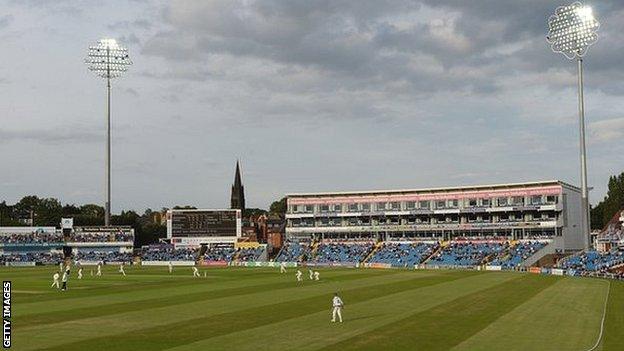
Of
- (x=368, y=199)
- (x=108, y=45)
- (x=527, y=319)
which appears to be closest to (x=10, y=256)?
(x=108, y=45)

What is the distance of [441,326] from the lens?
3064 cm

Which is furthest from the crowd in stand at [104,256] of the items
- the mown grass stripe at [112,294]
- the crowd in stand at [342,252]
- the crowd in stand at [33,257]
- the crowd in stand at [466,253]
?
the mown grass stripe at [112,294]

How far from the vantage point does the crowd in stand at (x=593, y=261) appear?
238ft

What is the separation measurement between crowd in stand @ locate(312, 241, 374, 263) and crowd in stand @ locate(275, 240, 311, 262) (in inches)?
82.4

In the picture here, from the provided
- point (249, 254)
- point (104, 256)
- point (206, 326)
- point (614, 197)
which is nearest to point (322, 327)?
point (206, 326)

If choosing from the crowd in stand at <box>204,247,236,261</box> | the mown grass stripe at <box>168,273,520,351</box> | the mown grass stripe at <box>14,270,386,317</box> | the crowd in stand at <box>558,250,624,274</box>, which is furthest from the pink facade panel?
the mown grass stripe at <box>168,273,520,351</box>

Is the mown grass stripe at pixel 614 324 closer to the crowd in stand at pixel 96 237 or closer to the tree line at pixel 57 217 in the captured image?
the crowd in stand at pixel 96 237

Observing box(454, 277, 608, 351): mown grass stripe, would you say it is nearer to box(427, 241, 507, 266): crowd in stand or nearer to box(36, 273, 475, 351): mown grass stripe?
box(36, 273, 475, 351): mown grass stripe

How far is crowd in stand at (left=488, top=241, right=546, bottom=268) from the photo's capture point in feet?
299

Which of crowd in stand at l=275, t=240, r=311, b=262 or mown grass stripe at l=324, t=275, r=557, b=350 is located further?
crowd in stand at l=275, t=240, r=311, b=262

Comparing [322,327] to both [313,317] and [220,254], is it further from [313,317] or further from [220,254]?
[220,254]

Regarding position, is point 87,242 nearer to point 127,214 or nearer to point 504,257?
point 127,214

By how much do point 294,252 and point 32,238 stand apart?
1897 inches

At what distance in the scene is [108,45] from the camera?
114000 mm
